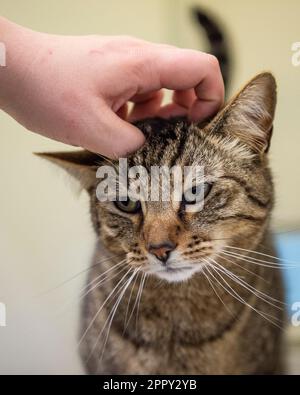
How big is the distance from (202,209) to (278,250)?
0.66 ft

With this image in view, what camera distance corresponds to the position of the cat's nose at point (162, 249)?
76cm

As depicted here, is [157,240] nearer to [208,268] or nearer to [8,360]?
[208,268]

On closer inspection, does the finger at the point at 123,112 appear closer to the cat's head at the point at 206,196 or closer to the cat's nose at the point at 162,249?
the cat's head at the point at 206,196

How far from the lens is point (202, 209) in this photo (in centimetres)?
80

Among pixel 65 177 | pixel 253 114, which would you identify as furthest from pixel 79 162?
pixel 253 114

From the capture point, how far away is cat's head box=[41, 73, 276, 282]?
0.78 meters

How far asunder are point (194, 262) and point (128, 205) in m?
0.14

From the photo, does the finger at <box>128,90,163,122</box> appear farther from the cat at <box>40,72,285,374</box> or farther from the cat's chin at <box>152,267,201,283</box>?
the cat's chin at <box>152,267,201,283</box>

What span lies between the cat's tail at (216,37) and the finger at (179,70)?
155mm

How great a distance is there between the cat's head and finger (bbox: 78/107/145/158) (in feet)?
0.08

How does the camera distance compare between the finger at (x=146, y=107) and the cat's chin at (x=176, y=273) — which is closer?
the cat's chin at (x=176, y=273)

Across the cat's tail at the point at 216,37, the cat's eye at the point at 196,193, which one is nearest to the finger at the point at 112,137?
the cat's eye at the point at 196,193
